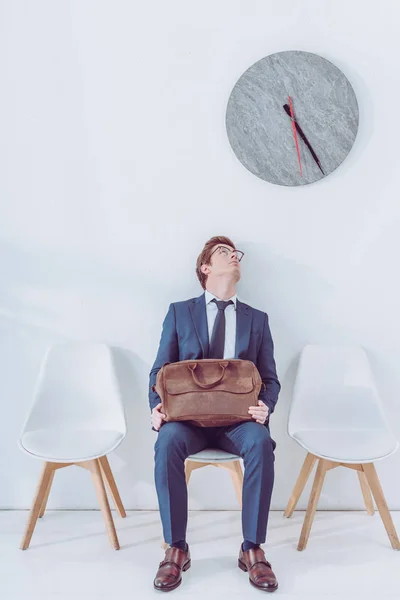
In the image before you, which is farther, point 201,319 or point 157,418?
point 201,319

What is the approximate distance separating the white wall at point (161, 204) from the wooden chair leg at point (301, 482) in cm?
11

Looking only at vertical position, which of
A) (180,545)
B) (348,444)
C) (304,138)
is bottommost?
(180,545)

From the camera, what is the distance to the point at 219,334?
8.65 ft

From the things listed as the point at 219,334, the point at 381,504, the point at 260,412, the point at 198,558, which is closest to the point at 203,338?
the point at 219,334

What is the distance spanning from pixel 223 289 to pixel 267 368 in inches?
15.5

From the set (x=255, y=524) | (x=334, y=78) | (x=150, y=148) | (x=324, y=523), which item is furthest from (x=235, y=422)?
(x=334, y=78)

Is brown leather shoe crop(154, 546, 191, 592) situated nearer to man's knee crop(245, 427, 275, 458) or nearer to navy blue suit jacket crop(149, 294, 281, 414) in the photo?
man's knee crop(245, 427, 275, 458)

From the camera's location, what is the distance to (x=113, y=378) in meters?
2.80

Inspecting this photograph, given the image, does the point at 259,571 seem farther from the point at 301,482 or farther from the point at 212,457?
the point at 301,482

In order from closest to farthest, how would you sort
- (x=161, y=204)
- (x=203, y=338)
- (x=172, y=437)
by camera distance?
(x=172, y=437)
(x=203, y=338)
(x=161, y=204)

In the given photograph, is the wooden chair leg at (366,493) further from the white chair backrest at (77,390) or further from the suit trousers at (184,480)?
the white chair backrest at (77,390)

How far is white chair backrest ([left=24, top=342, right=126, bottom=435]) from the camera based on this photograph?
2.74 metres

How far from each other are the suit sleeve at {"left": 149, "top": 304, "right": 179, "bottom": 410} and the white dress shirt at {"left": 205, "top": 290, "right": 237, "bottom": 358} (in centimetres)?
16

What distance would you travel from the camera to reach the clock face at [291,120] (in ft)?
9.09
